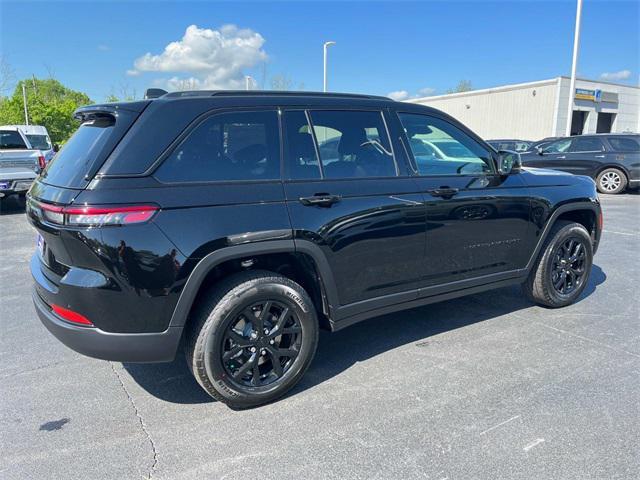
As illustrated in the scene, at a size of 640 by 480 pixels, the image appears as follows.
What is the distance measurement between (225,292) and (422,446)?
1375mm

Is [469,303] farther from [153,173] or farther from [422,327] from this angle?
[153,173]

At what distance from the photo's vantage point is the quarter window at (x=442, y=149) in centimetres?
360

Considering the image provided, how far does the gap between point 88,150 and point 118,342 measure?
109 centimetres

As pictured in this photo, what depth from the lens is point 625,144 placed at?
13.1 m

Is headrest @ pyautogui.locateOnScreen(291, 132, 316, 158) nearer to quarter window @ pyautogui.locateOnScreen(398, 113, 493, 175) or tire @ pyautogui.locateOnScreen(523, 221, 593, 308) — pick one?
quarter window @ pyautogui.locateOnScreen(398, 113, 493, 175)

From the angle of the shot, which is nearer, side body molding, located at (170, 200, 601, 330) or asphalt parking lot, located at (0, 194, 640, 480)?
asphalt parking lot, located at (0, 194, 640, 480)

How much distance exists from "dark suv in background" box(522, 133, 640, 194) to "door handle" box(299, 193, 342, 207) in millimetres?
12093

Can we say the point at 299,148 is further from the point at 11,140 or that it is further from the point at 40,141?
the point at 40,141

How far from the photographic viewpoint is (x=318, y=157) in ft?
10.3

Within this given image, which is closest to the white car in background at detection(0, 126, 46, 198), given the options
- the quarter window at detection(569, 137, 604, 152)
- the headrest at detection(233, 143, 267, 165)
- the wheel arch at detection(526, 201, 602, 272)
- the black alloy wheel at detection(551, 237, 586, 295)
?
the headrest at detection(233, 143, 267, 165)

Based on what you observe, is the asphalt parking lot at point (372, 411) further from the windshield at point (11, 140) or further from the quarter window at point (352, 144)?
the windshield at point (11, 140)

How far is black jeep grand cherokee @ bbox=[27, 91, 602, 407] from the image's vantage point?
2523 millimetres

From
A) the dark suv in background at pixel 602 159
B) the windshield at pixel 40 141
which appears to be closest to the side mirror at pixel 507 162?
the dark suv in background at pixel 602 159

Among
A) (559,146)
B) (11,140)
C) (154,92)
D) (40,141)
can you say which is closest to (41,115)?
(40,141)
